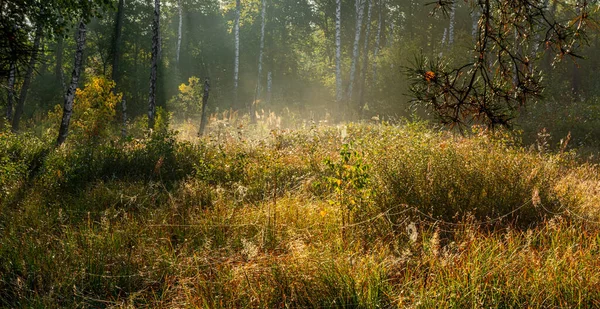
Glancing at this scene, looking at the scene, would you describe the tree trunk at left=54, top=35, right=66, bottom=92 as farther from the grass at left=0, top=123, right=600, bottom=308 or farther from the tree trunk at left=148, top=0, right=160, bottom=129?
the grass at left=0, top=123, right=600, bottom=308

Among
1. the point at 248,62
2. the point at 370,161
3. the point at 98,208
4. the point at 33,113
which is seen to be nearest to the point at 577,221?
the point at 370,161

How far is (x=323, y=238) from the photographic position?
3816mm

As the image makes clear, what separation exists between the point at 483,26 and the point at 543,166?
11.6 ft

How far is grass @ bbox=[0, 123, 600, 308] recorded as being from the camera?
2842 millimetres

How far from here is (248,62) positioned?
3362 cm

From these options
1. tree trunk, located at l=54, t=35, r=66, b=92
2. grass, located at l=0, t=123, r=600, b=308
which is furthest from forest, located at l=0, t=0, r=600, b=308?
tree trunk, located at l=54, t=35, r=66, b=92

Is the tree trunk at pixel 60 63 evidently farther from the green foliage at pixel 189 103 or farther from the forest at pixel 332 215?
the forest at pixel 332 215

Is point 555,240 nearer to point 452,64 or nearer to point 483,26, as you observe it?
point 483,26

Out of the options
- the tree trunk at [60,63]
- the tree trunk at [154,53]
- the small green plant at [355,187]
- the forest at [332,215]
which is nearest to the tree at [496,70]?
the forest at [332,215]

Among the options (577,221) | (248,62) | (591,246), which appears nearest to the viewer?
(591,246)

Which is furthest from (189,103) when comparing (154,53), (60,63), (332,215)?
(332,215)

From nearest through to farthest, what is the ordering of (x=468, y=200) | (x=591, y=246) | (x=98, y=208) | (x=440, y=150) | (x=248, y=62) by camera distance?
(x=591, y=246), (x=468, y=200), (x=98, y=208), (x=440, y=150), (x=248, y=62)

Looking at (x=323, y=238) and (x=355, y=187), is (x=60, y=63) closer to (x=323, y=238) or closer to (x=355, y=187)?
(x=355, y=187)

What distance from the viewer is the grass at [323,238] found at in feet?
9.32
